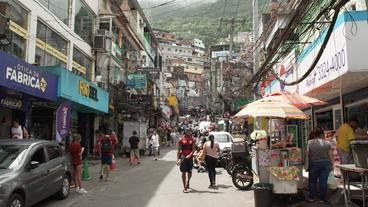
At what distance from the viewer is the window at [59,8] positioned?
2056cm

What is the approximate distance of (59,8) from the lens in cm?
2223

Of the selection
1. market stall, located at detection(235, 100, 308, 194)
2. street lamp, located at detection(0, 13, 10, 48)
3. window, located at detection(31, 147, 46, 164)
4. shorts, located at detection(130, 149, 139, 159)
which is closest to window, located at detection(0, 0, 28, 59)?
street lamp, located at detection(0, 13, 10, 48)

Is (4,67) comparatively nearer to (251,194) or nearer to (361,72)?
A: (251,194)

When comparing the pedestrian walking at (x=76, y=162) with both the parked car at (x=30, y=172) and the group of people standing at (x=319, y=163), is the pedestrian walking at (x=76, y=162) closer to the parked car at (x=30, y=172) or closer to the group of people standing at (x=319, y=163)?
the parked car at (x=30, y=172)

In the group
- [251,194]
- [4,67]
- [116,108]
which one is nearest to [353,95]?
[251,194]

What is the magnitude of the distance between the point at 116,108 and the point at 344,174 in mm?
25983

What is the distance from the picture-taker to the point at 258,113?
1184 cm

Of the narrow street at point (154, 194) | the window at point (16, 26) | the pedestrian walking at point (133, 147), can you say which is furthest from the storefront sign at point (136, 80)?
the narrow street at point (154, 194)

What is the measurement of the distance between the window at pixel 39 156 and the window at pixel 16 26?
24.3ft

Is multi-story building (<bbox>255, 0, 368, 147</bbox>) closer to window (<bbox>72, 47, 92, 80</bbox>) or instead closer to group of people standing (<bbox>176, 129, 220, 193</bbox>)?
group of people standing (<bbox>176, 129, 220, 193</bbox>)

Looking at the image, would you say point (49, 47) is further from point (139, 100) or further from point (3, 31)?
point (139, 100)

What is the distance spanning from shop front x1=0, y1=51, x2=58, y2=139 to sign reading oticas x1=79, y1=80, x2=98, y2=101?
7.77ft

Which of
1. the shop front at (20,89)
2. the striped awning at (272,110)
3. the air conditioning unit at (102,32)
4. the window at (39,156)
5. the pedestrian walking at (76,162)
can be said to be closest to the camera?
the window at (39,156)

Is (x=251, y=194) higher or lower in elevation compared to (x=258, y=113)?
lower
